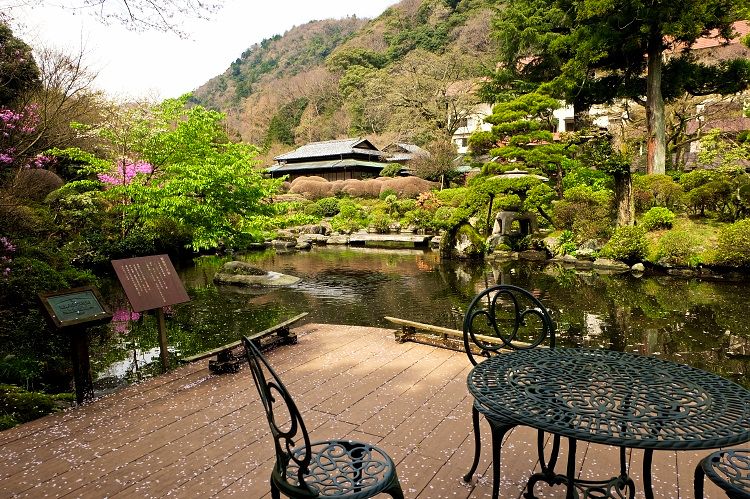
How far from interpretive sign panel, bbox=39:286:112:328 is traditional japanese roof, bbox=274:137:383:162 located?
33.6 m

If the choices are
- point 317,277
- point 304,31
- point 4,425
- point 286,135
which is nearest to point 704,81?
point 317,277

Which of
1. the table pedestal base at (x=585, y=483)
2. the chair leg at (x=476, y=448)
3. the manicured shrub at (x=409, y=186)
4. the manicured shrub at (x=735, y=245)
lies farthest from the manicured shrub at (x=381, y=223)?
the table pedestal base at (x=585, y=483)

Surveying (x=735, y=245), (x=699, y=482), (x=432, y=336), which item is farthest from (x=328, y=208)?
(x=699, y=482)

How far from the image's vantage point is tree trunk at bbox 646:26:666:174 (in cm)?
1650

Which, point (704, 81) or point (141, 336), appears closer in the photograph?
point (141, 336)

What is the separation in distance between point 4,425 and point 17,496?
65.3 inches

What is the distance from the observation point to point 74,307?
3.77m

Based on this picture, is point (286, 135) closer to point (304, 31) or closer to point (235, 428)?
point (304, 31)

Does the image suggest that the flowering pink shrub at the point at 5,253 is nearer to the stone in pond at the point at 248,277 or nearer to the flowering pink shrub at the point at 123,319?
the flowering pink shrub at the point at 123,319

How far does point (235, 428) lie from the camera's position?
3.22m

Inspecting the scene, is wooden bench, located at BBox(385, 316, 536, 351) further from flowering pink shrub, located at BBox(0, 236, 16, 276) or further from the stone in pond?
the stone in pond

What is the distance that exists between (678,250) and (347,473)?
13394 mm

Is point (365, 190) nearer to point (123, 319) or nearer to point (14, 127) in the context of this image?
point (123, 319)

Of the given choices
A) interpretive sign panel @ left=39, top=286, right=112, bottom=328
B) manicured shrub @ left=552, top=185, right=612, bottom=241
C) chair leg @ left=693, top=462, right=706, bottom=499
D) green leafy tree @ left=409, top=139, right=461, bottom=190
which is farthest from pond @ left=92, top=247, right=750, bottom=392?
green leafy tree @ left=409, top=139, right=461, bottom=190
